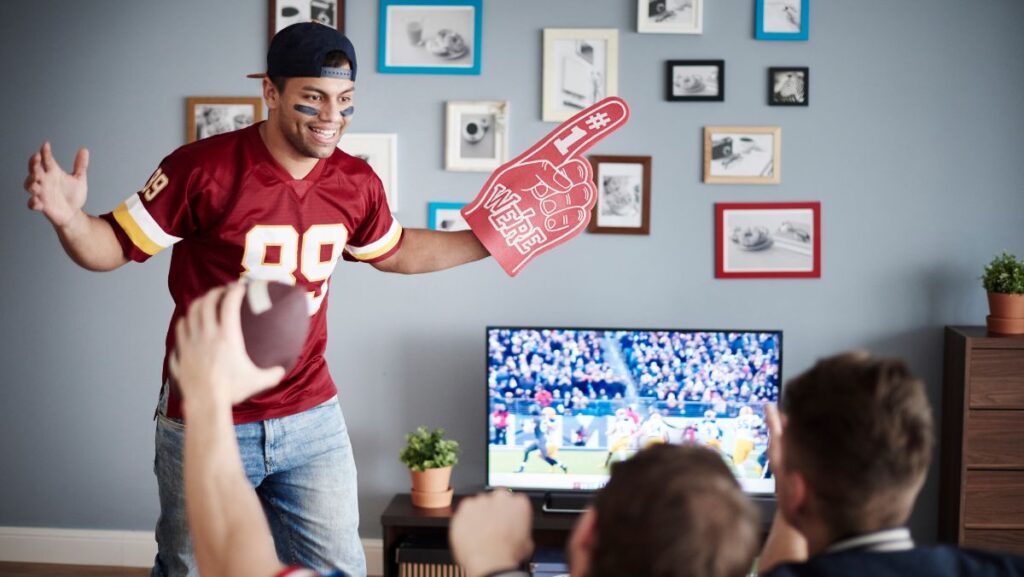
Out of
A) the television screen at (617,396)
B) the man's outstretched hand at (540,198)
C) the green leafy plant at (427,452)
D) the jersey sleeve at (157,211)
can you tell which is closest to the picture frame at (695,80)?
the television screen at (617,396)

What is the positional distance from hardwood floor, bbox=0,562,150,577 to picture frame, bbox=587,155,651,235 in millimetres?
2125

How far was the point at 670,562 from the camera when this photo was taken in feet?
3.08

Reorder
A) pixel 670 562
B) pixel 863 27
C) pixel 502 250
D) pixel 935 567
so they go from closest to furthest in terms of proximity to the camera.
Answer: pixel 670 562, pixel 935 567, pixel 502 250, pixel 863 27

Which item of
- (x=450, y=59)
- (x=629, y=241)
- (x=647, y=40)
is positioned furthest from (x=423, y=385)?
(x=647, y=40)

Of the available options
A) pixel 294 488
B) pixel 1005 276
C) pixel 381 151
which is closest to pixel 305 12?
pixel 381 151

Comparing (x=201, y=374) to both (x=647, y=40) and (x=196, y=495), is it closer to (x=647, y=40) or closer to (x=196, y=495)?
(x=196, y=495)

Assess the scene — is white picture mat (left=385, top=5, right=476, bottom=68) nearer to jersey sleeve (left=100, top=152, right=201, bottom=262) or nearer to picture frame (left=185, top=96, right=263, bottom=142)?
picture frame (left=185, top=96, right=263, bottom=142)

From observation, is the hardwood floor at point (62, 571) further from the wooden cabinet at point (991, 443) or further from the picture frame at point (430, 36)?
the wooden cabinet at point (991, 443)

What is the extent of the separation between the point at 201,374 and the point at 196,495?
0.15m

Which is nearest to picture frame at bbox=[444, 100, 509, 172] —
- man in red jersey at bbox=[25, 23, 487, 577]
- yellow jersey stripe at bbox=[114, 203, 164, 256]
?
man in red jersey at bbox=[25, 23, 487, 577]

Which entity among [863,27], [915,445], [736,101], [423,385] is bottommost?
[423,385]

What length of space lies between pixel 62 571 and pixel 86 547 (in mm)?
113

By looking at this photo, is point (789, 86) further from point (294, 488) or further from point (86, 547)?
point (86, 547)

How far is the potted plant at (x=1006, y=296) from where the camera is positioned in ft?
10.8
